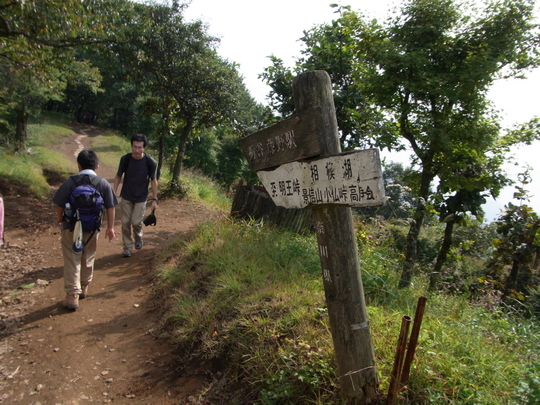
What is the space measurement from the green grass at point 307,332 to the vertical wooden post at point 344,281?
0.22 meters

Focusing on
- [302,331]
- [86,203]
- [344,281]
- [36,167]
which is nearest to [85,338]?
[86,203]

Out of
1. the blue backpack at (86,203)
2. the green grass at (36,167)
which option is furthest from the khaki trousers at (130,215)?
the green grass at (36,167)

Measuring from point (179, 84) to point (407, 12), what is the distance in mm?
6769

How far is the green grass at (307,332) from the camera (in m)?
2.49

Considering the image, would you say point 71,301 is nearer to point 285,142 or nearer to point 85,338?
point 85,338

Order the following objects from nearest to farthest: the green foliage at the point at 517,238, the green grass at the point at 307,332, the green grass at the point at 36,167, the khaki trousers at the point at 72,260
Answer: the green grass at the point at 307,332 → the khaki trousers at the point at 72,260 → the green foliage at the point at 517,238 → the green grass at the point at 36,167

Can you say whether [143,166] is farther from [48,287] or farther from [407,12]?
[407,12]

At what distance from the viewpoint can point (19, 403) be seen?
3.13 meters

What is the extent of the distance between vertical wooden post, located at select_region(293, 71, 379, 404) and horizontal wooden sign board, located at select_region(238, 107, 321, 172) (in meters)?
0.06

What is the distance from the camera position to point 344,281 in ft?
7.63

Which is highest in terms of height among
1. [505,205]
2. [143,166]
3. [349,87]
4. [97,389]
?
[349,87]

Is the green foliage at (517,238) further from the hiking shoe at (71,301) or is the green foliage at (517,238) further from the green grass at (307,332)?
the hiking shoe at (71,301)

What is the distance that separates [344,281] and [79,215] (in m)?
3.36

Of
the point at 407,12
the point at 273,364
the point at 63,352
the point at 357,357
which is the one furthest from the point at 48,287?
the point at 407,12
